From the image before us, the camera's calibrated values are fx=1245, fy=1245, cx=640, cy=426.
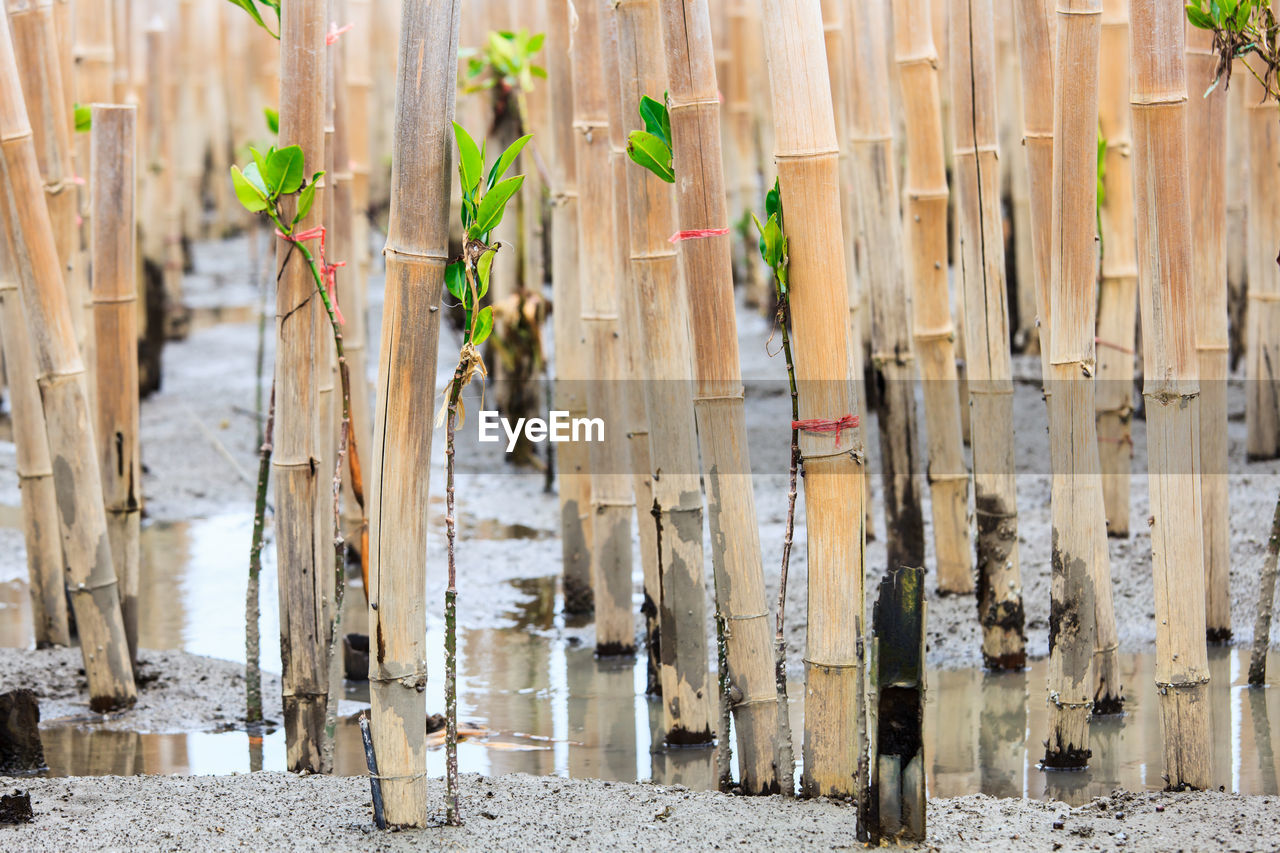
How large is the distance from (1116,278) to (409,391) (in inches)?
124

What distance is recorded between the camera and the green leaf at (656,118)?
272 cm

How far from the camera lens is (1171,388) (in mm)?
2658

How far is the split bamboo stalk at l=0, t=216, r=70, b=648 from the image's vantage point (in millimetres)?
3723

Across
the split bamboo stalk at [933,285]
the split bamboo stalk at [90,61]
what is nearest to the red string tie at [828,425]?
the split bamboo stalk at [933,285]

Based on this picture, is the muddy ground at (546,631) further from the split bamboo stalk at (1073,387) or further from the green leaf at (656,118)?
the green leaf at (656,118)

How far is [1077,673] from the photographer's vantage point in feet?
9.84

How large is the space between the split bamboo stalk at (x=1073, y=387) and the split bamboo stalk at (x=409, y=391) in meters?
1.35

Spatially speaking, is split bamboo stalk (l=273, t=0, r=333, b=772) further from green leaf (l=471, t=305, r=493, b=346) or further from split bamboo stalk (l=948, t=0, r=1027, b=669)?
split bamboo stalk (l=948, t=0, r=1027, b=669)

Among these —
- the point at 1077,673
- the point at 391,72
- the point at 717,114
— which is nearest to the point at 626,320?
the point at 717,114

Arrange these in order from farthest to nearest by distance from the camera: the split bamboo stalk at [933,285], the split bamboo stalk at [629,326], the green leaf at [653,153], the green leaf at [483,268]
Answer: the split bamboo stalk at [933,285], the split bamboo stalk at [629,326], the green leaf at [653,153], the green leaf at [483,268]

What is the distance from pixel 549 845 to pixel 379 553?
2.16 ft

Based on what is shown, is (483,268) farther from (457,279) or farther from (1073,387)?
(1073,387)

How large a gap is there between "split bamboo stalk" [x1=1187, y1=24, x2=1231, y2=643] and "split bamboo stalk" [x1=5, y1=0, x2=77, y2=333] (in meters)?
3.18

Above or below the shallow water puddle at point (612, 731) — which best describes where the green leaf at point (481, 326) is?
above
